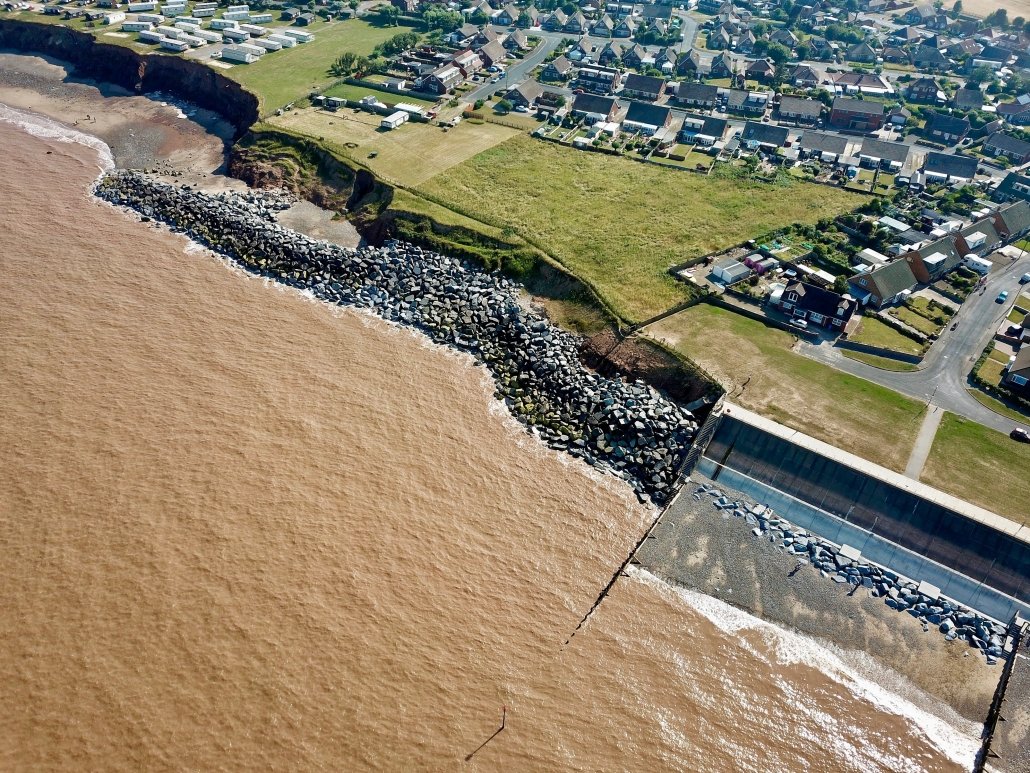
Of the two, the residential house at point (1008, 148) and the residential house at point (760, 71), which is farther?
the residential house at point (760, 71)

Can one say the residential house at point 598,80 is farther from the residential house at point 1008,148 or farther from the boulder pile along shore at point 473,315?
the boulder pile along shore at point 473,315

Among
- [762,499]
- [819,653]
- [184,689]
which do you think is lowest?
[184,689]

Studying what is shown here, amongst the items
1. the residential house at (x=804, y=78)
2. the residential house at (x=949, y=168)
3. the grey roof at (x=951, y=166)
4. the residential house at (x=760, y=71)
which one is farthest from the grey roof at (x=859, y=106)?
the residential house at (x=760, y=71)

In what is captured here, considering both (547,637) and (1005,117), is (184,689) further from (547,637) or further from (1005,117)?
(1005,117)

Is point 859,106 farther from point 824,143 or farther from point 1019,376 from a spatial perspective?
point 1019,376

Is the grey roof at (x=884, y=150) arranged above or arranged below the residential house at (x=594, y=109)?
above

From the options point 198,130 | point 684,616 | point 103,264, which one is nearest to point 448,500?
point 684,616

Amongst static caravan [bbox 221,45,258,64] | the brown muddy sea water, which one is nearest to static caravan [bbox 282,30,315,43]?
static caravan [bbox 221,45,258,64]
